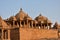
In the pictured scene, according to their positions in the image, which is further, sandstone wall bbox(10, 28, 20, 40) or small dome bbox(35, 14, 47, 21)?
small dome bbox(35, 14, 47, 21)

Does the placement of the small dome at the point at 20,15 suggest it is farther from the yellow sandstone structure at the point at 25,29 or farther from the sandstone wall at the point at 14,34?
the sandstone wall at the point at 14,34

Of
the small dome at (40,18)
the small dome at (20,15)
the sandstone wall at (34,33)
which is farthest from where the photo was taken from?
the small dome at (40,18)

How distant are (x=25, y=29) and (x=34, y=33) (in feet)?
6.61

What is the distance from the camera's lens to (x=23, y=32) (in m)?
29.5

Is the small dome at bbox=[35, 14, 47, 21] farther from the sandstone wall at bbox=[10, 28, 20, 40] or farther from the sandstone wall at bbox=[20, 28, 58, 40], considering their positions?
the sandstone wall at bbox=[10, 28, 20, 40]

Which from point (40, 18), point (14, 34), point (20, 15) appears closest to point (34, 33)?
point (14, 34)

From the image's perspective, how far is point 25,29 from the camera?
1173 inches

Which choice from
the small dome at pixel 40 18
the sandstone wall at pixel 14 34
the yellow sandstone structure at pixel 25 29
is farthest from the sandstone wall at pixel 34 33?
the small dome at pixel 40 18

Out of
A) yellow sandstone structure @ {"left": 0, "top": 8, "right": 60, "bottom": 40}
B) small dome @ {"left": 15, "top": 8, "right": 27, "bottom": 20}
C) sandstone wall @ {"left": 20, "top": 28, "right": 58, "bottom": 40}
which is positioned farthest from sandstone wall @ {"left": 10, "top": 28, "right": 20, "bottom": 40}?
small dome @ {"left": 15, "top": 8, "right": 27, "bottom": 20}

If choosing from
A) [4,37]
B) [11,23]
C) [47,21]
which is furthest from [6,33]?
[47,21]

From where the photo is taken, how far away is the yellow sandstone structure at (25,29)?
95.3 feet

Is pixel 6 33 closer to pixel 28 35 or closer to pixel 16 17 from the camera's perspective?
pixel 28 35

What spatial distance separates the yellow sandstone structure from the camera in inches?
1144

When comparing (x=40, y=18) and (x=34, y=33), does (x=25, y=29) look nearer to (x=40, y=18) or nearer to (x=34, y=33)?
(x=34, y=33)
